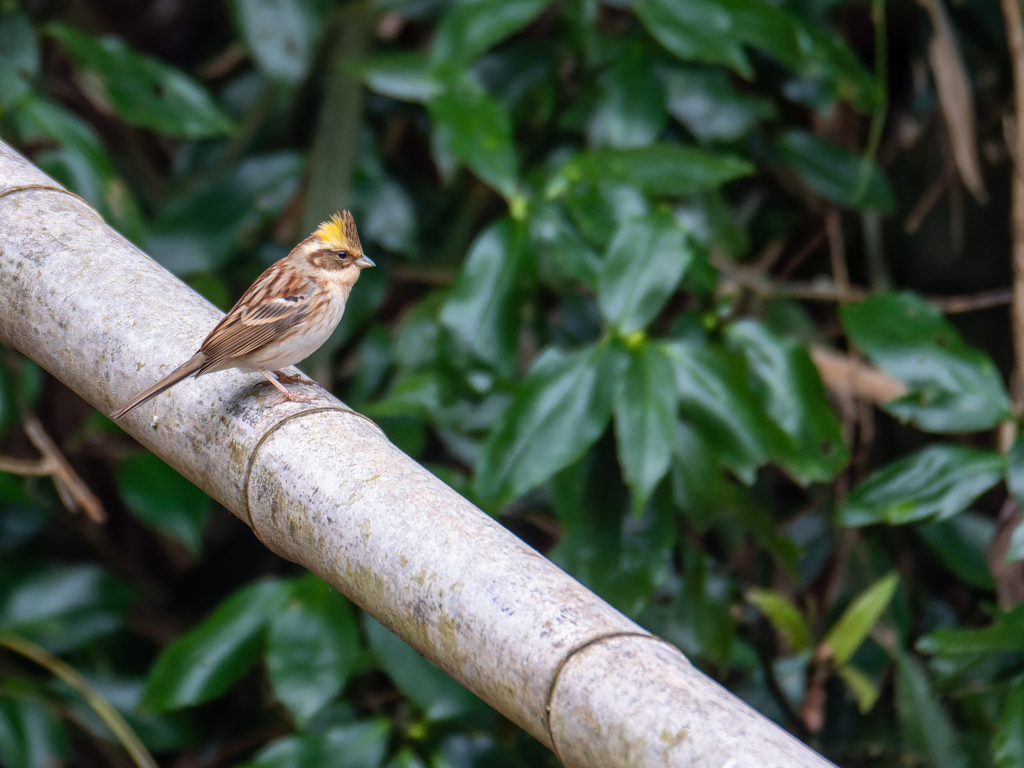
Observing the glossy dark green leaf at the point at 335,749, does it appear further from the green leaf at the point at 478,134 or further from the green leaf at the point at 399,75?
the green leaf at the point at 399,75

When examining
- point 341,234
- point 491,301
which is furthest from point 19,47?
point 491,301

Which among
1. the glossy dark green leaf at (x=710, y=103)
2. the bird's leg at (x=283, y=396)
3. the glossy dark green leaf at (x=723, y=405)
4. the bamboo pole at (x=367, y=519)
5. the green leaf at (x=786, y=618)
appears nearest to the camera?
the bamboo pole at (x=367, y=519)

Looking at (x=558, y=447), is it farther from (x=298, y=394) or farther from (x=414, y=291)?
(x=414, y=291)

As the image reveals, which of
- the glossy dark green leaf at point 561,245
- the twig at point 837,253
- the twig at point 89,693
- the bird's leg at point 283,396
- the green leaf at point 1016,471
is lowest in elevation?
the twig at point 89,693

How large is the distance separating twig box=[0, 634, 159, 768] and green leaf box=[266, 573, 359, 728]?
736mm

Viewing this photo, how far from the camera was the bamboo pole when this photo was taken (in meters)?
1.02

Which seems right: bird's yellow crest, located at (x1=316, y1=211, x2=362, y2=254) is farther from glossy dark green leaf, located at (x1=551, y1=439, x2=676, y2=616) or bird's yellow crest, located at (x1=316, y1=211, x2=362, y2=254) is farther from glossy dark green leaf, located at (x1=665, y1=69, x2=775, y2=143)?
glossy dark green leaf, located at (x1=665, y1=69, x2=775, y2=143)

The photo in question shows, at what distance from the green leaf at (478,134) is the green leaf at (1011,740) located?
5.28ft

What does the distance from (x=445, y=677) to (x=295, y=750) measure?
0.40 meters

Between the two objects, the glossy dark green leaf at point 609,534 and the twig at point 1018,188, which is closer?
the glossy dark green leaf at point 609,534

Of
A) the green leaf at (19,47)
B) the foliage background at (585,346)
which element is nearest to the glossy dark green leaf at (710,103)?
the foliage background at (585,346)

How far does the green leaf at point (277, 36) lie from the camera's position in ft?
A: 9.95

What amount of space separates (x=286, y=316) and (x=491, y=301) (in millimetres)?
708

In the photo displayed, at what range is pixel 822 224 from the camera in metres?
3.69
